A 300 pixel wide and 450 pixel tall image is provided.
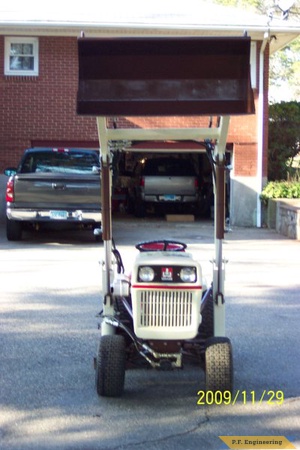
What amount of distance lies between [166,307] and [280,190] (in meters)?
16.5

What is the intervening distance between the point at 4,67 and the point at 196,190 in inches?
266

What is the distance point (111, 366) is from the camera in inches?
247

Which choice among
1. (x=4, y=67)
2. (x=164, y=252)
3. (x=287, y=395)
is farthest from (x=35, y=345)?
(x=4, y=67)

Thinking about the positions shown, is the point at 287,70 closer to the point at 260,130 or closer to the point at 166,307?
the point at 260,130

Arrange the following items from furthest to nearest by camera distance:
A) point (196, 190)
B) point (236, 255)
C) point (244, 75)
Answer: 1. point (196, 190)
2. point (236, 255)
3. point (244, 75)

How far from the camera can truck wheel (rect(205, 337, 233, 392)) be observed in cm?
628

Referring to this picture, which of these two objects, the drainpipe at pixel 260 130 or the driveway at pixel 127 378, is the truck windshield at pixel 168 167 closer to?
the drainpipe at pixel 260 130

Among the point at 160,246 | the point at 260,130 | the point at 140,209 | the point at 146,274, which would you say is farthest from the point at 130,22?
the point at 146,274

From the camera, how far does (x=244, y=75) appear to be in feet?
18.4

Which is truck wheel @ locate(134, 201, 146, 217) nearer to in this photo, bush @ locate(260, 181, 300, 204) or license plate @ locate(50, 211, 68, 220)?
bush @ locate(260, 181, 300, 204)

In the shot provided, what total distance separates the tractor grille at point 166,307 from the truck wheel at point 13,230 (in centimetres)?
1161

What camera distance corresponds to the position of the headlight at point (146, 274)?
6.23m

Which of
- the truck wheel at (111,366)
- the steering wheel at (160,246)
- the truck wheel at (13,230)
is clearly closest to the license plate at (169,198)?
the truck wheel at (13,230)

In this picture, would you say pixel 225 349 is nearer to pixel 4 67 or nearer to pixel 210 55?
pixel 210 55
